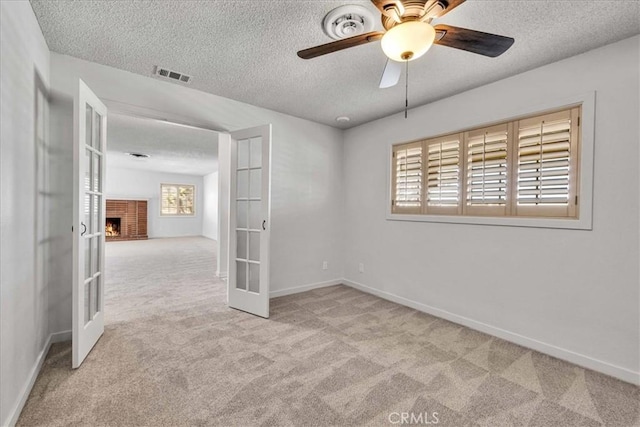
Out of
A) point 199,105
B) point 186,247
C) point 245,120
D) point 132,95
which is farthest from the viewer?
point 186,247

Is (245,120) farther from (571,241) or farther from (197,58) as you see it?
(571,241)

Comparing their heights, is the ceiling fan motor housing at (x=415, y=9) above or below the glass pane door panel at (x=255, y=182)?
above

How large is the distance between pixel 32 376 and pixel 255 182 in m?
2.27

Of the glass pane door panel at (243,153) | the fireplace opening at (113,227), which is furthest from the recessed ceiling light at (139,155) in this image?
the glass pane door panel at (243,153)

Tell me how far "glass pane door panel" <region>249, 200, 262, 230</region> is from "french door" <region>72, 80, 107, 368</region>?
1.34 meters

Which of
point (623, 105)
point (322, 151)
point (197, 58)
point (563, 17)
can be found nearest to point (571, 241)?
point (623, 105)

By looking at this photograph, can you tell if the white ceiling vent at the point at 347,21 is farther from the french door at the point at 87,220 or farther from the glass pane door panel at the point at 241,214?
→ the glass pane door panel at the point at 241,214

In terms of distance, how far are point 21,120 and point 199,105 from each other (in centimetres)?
155

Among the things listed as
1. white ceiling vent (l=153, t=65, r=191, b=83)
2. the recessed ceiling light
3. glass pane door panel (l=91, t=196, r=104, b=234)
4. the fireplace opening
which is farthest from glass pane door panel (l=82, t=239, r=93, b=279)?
the fireplace opening

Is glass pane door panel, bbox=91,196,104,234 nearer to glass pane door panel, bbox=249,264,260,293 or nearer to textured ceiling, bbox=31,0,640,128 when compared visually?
textured ceiling, bbox=31,0,640,128

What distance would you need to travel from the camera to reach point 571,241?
215 centimetres

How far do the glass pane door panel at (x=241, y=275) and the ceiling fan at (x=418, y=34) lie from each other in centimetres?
240

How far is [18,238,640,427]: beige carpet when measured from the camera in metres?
1.55

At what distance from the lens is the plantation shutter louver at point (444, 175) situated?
9.54 ft
